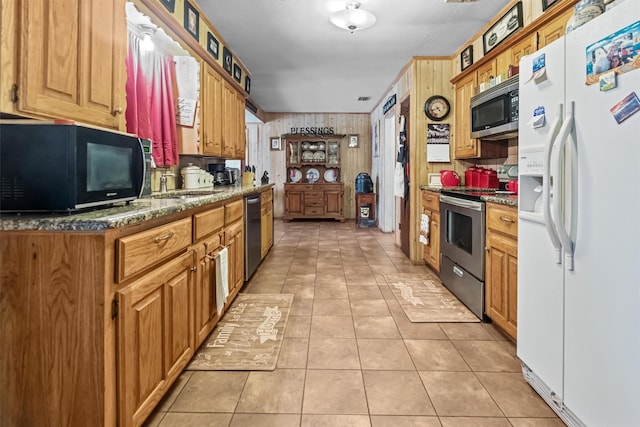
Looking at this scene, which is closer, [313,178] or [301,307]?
[301,307]

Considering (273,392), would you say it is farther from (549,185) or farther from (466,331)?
(549,185)

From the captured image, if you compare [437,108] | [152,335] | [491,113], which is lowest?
[152,335]

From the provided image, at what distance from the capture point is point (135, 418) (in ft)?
4.39

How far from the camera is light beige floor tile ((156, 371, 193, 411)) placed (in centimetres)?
166

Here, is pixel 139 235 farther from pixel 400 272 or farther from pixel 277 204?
pixel 277 204

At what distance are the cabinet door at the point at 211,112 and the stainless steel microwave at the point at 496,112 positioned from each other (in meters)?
2.49

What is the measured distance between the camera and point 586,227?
136 cm

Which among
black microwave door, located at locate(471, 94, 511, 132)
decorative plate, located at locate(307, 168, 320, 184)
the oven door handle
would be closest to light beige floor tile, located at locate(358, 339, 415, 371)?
the oven door handle

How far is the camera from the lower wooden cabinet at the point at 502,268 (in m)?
2.20

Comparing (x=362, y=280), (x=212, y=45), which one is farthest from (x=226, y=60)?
(x=362, y=280)

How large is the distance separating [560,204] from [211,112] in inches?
119

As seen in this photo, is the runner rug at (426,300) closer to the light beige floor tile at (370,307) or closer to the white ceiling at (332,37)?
the light beige floor tile at (370,307)

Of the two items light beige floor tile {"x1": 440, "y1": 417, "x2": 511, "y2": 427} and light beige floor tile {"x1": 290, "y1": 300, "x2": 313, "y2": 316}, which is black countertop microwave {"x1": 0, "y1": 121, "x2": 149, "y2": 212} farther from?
light beige floor tile {"x1": 290, "y1": 300, "x2": 313, "y2": 316}

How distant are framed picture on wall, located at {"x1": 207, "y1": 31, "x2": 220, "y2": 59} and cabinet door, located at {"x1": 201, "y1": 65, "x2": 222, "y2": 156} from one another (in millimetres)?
142
